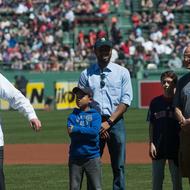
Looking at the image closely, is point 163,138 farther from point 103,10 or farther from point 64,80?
point 103,10

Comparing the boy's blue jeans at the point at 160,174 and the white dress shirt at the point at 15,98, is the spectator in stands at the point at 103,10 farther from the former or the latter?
the white dress shirt at the point at 15,98

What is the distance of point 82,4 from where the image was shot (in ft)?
137

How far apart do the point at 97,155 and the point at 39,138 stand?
13097 mm

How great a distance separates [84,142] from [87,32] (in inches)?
1234

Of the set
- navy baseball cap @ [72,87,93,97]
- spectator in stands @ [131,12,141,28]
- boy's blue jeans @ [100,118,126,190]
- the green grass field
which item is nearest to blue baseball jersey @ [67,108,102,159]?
navy baseball cap @ [72,87,93,97]

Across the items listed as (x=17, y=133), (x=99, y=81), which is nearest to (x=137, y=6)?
(x=17, y=133)

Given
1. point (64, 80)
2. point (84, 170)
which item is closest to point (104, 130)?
point (84, 170)

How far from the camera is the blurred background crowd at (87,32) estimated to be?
3738 centimetres

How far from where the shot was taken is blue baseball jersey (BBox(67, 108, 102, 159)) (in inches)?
381

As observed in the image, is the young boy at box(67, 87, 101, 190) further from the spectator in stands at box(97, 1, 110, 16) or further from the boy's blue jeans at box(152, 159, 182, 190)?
the spectator in stands at box(97, 1, 110, 16)

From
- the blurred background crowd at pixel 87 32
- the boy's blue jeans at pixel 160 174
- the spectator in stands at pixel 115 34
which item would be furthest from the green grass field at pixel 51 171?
the spectator in stands at pixel 115 34

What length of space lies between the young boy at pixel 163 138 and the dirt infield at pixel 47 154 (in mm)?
6583

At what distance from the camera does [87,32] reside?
134 feet

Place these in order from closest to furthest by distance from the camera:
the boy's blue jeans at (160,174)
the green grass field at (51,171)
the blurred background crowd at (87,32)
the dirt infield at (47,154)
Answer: the boy's blue jeans at (160,174), the green grass field at (51,171), the dirt infield at (47,154), the blurred background crowd at (87,32)
